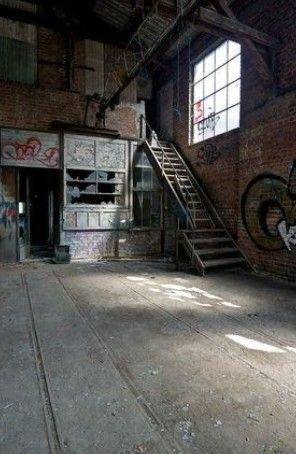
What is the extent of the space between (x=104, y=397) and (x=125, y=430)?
14.8 inches

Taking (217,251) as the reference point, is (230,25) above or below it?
above

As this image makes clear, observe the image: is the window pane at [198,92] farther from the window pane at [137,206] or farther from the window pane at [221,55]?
the window pane at [137,206]

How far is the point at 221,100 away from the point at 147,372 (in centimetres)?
752

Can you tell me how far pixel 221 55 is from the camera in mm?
8227

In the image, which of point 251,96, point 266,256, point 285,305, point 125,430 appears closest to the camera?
point 125,430

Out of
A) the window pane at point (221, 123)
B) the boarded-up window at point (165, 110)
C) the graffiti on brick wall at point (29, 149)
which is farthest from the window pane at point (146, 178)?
the graffiti on brick wall at point (29, 149)

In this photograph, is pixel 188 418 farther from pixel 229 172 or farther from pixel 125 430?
pixel 229 172

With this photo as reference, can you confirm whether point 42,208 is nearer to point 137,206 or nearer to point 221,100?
point 137,206

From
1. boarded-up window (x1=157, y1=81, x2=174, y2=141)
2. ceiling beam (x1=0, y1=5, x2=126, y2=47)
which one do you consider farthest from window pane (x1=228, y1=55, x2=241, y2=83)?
ceiling beam (x1=0, y1=5, x2=126, y2=47)

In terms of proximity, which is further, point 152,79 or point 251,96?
point 152,79

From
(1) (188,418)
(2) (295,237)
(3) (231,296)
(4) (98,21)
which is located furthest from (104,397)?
(4) (98,21)

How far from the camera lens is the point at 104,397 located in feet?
7.33

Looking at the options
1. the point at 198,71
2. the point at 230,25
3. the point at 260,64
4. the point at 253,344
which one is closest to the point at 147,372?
the point at 253,344

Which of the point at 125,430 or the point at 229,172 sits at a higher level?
the point at 229,172
